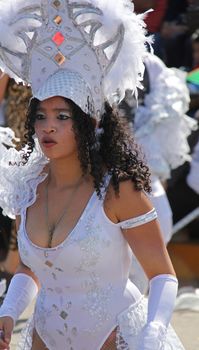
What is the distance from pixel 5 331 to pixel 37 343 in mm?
165

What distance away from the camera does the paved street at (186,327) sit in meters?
5.48

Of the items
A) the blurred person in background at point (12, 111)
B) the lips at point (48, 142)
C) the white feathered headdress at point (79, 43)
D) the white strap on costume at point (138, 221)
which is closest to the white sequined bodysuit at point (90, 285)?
the white strap on costume at point (138, 221)

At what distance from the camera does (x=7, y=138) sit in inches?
188

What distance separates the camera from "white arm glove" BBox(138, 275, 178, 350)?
10.6 feet

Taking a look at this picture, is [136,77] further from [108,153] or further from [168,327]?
[168,327]

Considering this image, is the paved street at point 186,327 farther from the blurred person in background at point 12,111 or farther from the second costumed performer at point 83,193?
the second costumed performer at point 83,193

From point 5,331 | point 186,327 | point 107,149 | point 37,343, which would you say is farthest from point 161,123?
point 5,331

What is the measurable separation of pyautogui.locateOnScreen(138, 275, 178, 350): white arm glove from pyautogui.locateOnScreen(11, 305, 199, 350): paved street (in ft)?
6.79

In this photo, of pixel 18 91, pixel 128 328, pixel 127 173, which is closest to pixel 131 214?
pixel 127 173

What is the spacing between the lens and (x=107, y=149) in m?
3.55

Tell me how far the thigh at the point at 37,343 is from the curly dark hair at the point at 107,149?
564 mm

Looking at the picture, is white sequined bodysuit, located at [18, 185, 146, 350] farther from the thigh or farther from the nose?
the nose

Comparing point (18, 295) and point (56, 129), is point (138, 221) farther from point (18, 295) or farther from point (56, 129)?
point (18, 295)

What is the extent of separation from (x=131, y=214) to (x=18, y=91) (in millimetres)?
2747
